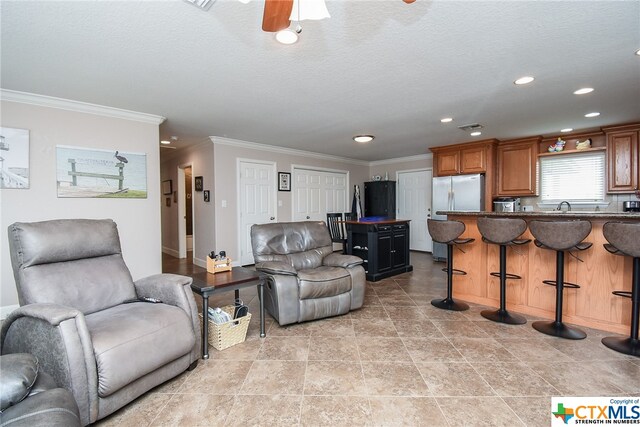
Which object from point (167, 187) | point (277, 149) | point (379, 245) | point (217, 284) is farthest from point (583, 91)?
point (167, 187)

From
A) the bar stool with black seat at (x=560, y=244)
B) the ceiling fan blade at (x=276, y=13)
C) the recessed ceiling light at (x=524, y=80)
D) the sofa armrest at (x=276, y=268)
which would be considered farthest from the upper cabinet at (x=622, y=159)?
the ceiling fan blade at (x=276, y=13)

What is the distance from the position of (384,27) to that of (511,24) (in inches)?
32.0

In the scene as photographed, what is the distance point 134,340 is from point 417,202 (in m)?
6.38

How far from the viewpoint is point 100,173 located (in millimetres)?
3459

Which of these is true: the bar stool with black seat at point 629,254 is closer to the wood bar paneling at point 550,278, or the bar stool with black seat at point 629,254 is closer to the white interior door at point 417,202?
the wood bar paneling at point 550,278

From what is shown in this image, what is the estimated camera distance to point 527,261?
10.0 feet

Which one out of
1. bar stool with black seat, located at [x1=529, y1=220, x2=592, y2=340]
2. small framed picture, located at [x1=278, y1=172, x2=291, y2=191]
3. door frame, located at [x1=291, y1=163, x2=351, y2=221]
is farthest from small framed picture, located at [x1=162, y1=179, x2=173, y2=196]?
bar stool with black seat, located at [x1=529, y1=220, x2=592, y2=340]

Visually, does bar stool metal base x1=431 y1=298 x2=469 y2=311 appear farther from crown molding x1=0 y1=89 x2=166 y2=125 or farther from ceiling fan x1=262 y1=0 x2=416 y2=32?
crown molding x1=0 y1=89 x2=166 y2=125

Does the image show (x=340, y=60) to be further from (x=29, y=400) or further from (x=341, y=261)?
(x=29, y=400)

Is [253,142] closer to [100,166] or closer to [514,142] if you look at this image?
[100,166]

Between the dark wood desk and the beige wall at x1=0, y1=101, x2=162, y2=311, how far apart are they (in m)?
1.83

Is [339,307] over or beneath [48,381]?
beneath

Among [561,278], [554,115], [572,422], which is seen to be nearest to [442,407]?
[572,422]

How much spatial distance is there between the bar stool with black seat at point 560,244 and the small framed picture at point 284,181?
4346 millimetres
